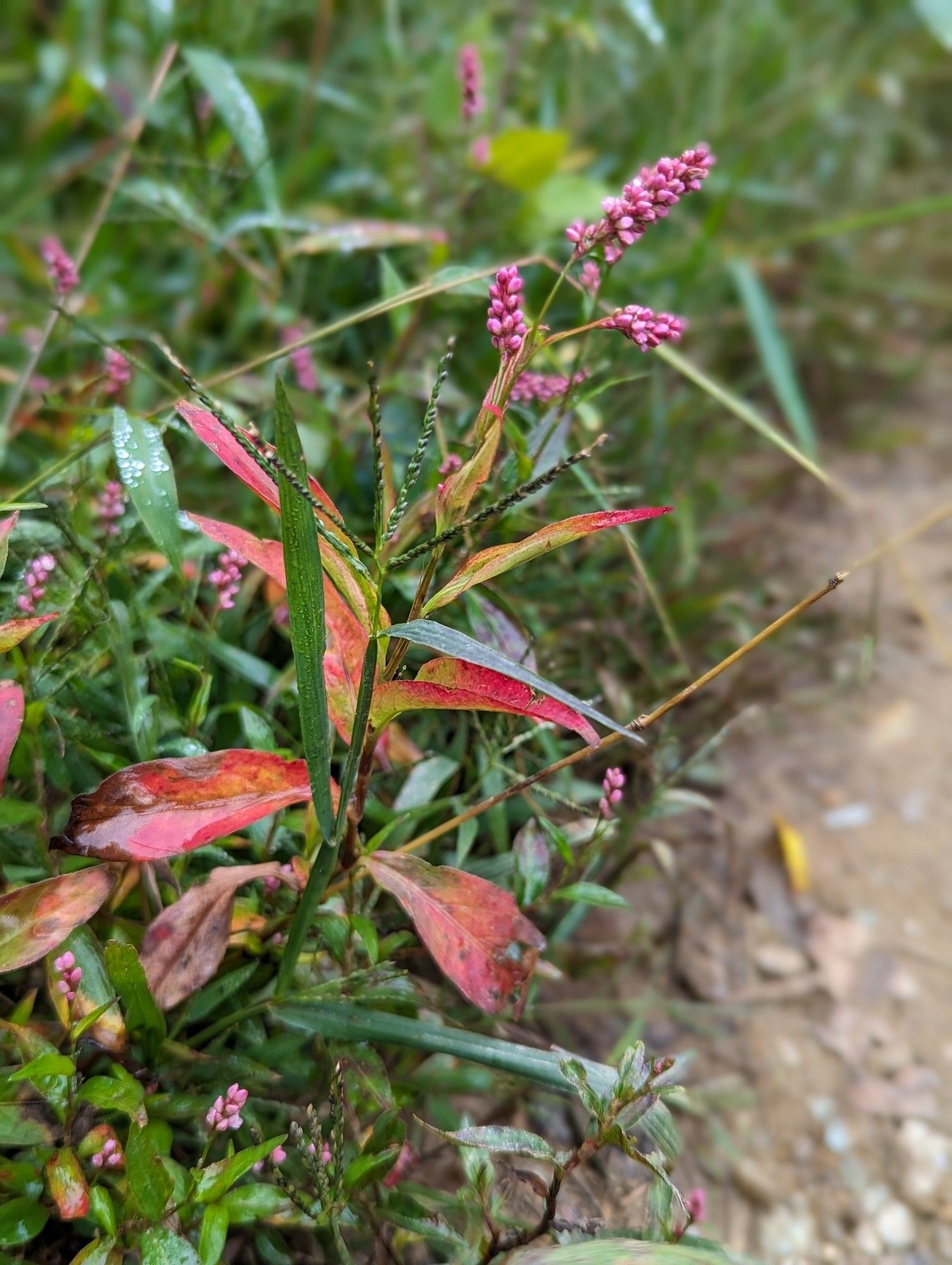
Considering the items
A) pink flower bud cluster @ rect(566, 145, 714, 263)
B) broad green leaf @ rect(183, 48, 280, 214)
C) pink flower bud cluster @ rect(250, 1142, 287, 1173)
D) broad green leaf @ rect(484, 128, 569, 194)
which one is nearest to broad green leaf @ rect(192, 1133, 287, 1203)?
pink flower bud cluster @ rect(250, 1142, 287, 1173)

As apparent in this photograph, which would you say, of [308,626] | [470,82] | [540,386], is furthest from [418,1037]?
[470,82]

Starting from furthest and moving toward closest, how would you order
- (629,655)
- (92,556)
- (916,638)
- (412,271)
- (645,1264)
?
(916,638), (412,271), (629,655), (92,556), (645,1264)

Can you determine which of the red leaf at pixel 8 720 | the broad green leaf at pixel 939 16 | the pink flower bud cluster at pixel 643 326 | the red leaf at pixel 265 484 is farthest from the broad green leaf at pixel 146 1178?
the broad green leaf at pixel 939 16

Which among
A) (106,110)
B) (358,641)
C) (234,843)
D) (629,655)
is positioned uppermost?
(106,110)

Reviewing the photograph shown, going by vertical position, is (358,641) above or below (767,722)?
above

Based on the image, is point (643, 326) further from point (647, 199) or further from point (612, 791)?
point (612, 791)

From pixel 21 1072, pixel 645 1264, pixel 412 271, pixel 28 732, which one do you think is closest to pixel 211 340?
pixel 412 271

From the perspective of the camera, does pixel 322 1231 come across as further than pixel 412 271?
A: No

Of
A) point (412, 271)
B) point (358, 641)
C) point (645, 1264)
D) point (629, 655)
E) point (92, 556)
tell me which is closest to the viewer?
point (645, 1264)

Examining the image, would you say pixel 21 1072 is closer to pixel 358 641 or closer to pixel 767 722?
pixel 358 641
